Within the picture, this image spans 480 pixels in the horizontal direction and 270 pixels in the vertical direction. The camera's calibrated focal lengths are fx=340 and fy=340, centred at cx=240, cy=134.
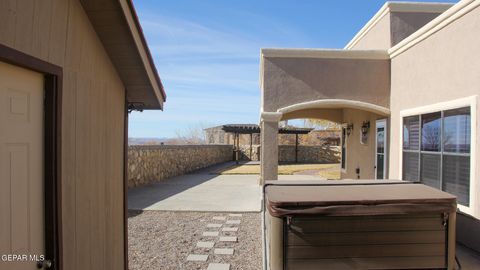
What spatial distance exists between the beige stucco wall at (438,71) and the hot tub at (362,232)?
2132mm

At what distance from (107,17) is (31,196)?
185 cm

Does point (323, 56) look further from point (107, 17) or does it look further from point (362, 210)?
point (107, 17)

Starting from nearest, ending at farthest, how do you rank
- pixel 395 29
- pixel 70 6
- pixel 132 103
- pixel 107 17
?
1. pixel 70 6
2. pixel 107 17
3. pixel 132 103
4. pixel 395 29

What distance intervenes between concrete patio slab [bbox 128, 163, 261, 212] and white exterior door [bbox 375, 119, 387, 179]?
145 inches

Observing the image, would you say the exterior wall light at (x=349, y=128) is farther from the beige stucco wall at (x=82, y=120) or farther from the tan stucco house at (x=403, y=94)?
the beige stucco wall at (x=82, y=120)

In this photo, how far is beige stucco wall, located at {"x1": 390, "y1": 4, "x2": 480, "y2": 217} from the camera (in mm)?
5816

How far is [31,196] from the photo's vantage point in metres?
2.58

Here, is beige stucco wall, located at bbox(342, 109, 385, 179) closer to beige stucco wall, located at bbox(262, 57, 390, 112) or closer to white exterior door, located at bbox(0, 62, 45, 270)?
beige stucco wall, located at bbox(262, 57, 390, 112)

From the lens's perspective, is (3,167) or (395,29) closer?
(3,167)

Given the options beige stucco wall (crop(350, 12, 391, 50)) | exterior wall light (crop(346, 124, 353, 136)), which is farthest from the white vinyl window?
exterior wall light (crop(346, 124, 353, 136))

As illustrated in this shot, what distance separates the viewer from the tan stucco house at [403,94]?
5.92 m

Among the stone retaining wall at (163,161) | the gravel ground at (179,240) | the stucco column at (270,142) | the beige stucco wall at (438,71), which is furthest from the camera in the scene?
the stone retaining wall at (163,161)

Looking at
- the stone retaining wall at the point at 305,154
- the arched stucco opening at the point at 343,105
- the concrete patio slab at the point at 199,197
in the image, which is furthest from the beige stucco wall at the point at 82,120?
the stone retaining wall at the point at 305,154

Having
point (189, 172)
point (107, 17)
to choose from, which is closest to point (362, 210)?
point (107, 17)
